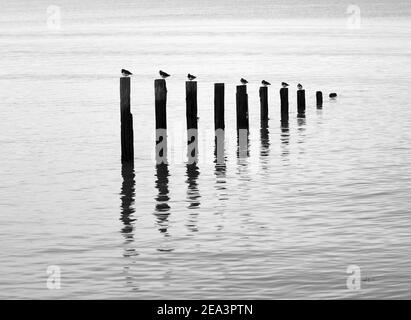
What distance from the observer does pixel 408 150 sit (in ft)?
116

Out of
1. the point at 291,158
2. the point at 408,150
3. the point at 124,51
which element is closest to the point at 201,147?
the point at 291,158

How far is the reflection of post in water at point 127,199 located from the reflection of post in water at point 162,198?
0.60 metres

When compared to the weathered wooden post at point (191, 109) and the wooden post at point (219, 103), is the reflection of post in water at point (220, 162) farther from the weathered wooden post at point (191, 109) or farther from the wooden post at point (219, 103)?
the weathered wooden post at point (191, 109)

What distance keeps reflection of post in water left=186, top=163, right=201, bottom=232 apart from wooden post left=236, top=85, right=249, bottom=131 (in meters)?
3.84

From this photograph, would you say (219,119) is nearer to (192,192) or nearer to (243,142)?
(243,142)

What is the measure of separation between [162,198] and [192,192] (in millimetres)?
968

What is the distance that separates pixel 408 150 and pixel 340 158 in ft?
9.07

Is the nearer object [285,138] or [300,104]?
[285,138]

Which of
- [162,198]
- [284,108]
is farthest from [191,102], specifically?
[284,108]

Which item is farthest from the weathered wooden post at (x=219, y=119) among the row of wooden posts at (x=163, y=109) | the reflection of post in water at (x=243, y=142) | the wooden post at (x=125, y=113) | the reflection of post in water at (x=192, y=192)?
the wooden post at (x=125, y=113)

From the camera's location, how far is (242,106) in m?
35.5

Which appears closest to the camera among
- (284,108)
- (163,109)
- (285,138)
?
(163,109)

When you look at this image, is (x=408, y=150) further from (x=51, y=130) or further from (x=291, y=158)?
(x=51, y=130)

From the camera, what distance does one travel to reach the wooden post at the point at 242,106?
3491 cm
